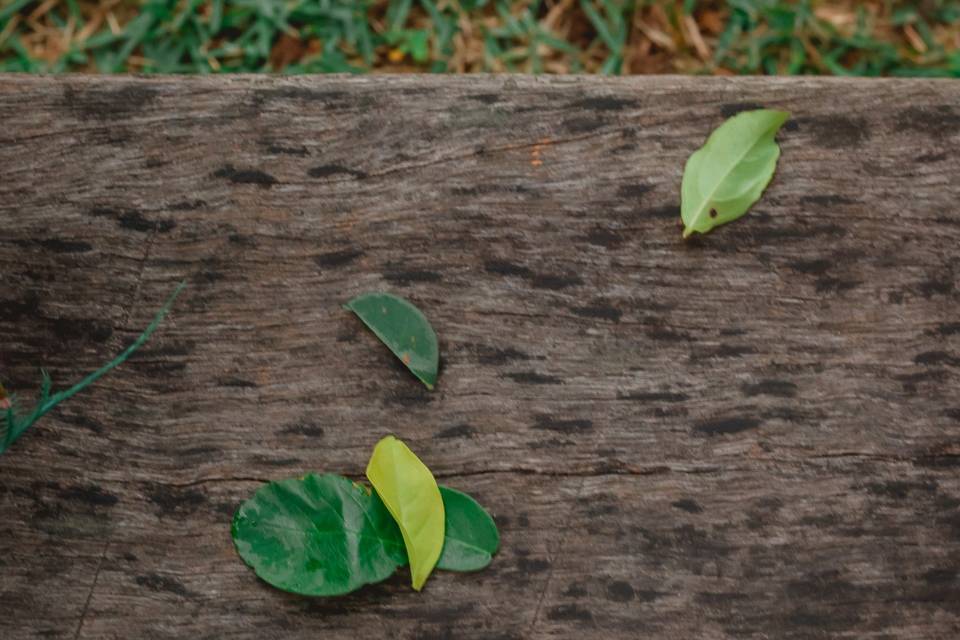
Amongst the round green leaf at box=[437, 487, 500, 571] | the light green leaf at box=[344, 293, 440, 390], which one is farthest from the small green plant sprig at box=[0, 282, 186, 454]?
the round green leaf at box=[437, 487, 500, 571]

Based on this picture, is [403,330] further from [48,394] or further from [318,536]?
[48,394]

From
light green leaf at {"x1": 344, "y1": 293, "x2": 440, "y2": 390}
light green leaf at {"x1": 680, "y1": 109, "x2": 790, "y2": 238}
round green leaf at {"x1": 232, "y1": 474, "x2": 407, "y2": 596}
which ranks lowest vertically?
round green leaf at {"x1": 232, "y1": 474, "x2": 407, "y2": 596}

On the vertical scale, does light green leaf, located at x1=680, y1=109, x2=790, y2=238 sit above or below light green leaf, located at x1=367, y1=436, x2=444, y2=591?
above

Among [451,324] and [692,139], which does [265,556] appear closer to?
[451,324]

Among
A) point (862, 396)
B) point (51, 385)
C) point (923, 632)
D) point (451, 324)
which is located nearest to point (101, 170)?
point (51, 385)

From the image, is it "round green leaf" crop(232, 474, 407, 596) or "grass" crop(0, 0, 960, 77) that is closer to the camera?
"round green leaf" crop(232, 474, 407, 596)

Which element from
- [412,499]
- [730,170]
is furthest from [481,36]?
[412,499]

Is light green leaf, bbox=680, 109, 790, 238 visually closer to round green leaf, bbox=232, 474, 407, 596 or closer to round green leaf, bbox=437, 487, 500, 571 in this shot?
round green leaf, bbox=437, 487, 500, 571
